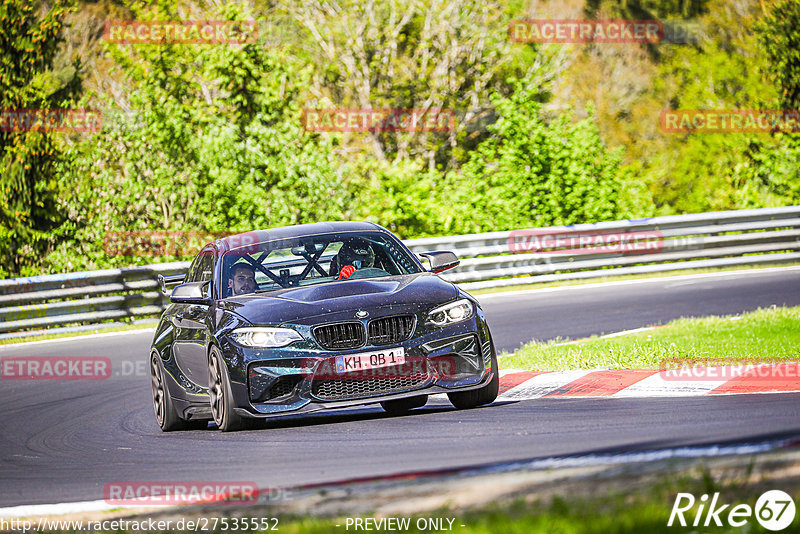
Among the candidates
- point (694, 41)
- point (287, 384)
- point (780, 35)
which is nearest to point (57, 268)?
point (287, 384)

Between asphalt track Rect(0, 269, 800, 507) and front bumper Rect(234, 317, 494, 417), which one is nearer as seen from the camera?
asphalt track Rect(0, 269, 800, 507)

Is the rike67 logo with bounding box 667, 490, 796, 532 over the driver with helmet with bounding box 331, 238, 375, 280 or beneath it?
over

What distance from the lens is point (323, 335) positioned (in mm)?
7734

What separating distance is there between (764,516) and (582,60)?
5256cm

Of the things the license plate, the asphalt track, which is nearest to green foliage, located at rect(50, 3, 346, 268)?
the asphalt track

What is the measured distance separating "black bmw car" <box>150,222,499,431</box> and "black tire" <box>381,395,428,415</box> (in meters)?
0.01

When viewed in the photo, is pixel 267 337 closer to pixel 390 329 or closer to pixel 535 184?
pixel 390 329

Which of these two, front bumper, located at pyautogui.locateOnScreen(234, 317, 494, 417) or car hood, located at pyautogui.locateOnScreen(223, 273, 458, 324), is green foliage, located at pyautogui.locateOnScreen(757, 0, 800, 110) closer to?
car hood, located at pyautogui.locateOnScreen(223, 273, 458, 324)

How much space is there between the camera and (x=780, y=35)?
30.6 meters

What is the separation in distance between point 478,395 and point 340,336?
1.23m

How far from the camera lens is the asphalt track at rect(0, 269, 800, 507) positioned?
6.10 m

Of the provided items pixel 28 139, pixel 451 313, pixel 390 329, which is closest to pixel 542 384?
pixel 451 313

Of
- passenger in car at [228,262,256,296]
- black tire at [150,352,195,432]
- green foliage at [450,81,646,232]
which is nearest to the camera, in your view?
passenger in car at [228,262,256,296]

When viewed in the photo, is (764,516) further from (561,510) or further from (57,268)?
(57,268)
